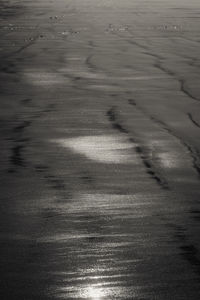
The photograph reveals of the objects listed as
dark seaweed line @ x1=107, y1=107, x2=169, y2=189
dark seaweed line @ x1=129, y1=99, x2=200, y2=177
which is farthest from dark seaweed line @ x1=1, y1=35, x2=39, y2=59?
dark seaweed line @ x1=107, y1=107, x2=169, y2=189

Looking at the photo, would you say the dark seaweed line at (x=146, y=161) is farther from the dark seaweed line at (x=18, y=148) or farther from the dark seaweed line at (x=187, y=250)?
the dark seaweed line at (x=187, y=250)

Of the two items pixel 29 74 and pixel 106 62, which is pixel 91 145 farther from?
pixel 106 62

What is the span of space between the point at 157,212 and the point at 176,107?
3279mm

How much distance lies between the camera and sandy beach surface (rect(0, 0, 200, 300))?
3350 mm

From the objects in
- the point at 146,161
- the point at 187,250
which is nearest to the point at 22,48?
the point at 146,161

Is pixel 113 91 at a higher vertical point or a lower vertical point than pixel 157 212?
lower

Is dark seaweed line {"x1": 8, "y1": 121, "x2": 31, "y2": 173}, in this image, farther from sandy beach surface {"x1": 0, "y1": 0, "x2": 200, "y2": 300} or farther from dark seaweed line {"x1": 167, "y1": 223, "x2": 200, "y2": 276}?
dark seaweed line {"x1": 167, "y1": 223, "x2": 200, "y2": 276}

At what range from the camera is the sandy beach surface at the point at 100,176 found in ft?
11.0

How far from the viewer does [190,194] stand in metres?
4.62

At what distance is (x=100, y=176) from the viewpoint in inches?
197

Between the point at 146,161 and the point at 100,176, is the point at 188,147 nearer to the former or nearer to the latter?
the point at 146,161

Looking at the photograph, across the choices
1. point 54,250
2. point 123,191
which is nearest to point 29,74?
point 123,191

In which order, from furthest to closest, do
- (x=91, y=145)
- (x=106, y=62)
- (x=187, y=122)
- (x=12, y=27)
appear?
(x=12, y=27)
(x=106, y=62)
(x=187, y=122)
(x=91, y=145)

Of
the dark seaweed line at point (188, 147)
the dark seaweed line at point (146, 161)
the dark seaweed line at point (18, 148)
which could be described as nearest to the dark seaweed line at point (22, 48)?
the dark seaweed line at point (188, 147)
